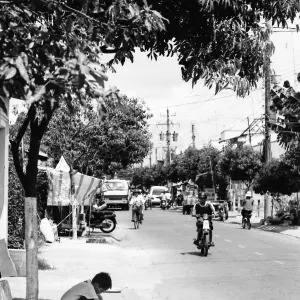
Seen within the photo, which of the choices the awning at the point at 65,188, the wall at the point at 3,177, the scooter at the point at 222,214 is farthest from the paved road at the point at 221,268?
the scooter at the point at 222,214

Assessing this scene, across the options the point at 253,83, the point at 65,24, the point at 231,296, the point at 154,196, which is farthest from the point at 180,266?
the point at 154,196

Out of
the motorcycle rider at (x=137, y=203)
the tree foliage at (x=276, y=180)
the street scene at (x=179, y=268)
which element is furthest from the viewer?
the tree foliage at (x=276, y=180)

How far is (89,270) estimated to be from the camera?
13453mm

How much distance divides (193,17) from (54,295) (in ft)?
16.9

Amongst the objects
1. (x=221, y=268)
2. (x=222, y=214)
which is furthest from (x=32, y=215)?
(x=222, y=214)

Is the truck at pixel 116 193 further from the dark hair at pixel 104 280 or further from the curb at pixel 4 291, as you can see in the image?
the dark hair at pixel 104 280

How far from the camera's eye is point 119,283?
38.8 ft

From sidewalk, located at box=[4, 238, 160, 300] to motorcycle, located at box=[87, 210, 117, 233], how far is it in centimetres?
430

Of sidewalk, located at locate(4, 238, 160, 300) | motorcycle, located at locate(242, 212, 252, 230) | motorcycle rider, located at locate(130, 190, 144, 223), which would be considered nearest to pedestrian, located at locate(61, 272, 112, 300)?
sidewalk, located at locate(4, 238, 160, 300)

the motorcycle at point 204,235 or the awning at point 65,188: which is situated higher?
the awning at point 65,188

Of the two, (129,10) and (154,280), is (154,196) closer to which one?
(154,280)

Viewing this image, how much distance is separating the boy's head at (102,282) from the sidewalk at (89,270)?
3626 mm

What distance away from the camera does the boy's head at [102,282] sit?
5.79m

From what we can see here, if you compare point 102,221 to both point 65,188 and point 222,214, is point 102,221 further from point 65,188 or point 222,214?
point 222,214
